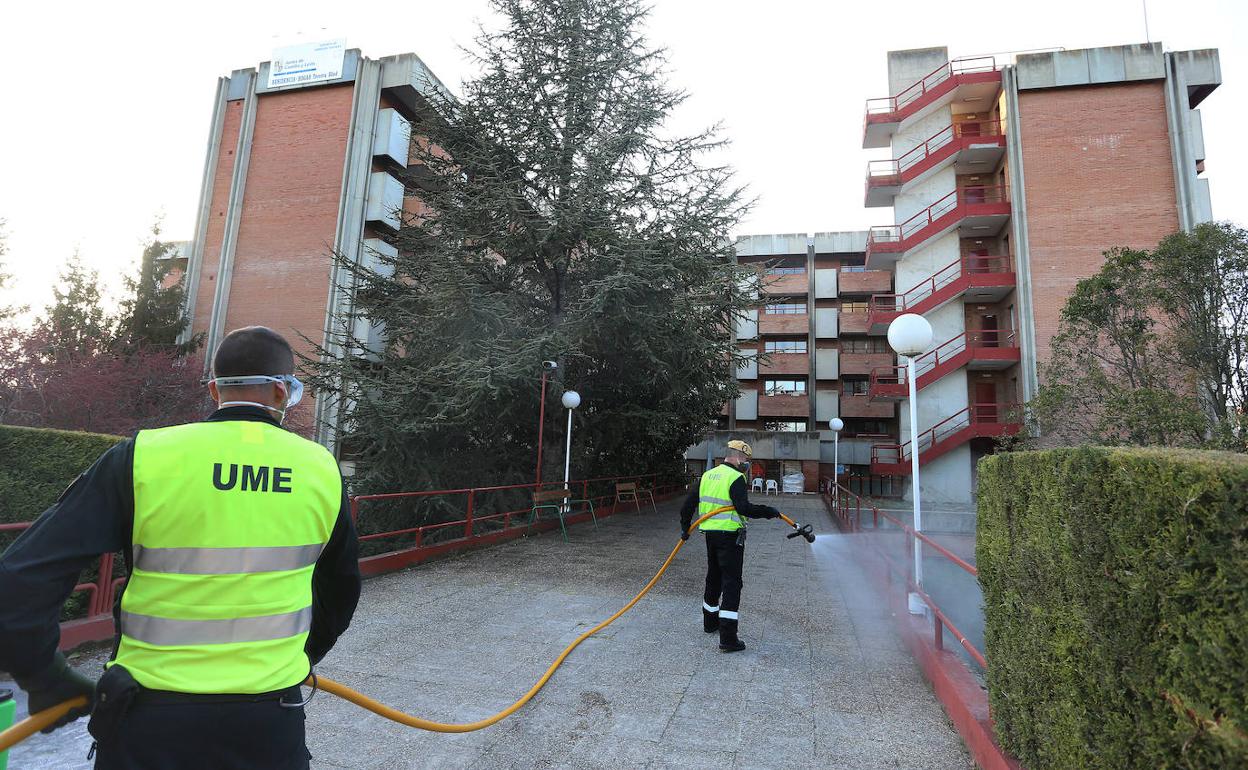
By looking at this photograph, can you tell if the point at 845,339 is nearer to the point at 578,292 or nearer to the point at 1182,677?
the point at 578,292

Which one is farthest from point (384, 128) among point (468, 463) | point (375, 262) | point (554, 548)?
point (554, 548)

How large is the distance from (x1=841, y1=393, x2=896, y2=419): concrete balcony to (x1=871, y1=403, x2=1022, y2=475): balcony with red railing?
1061 cm

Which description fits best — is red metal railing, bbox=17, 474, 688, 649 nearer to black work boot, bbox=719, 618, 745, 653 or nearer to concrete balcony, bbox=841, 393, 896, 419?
black work boot, bbox=719, 618, 745, 653

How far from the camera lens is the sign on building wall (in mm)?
26953

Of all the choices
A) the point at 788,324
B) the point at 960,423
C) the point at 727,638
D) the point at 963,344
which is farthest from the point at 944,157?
the point at 727,638

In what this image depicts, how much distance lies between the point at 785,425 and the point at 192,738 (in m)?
40.2

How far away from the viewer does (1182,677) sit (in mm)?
1665

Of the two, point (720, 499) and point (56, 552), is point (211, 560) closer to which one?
point (56, 552)

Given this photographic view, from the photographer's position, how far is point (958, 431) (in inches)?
942

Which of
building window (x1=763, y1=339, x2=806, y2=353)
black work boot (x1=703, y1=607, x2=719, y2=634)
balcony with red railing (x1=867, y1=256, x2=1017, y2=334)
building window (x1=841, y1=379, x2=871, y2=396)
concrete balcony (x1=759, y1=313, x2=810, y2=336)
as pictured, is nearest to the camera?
black work boot (x1=703, y1=607, x2=719, y2=634)

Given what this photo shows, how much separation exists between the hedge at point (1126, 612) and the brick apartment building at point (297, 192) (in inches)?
968

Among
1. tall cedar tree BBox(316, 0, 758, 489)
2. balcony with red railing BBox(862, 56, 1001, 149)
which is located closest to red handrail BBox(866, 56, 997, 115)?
balcony with red railing BBox(862, 56, 1001, 149)

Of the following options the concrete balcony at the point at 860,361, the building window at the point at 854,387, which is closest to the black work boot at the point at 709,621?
the concrete balcony at the point at 860,361

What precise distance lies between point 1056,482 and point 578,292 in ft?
43.8
